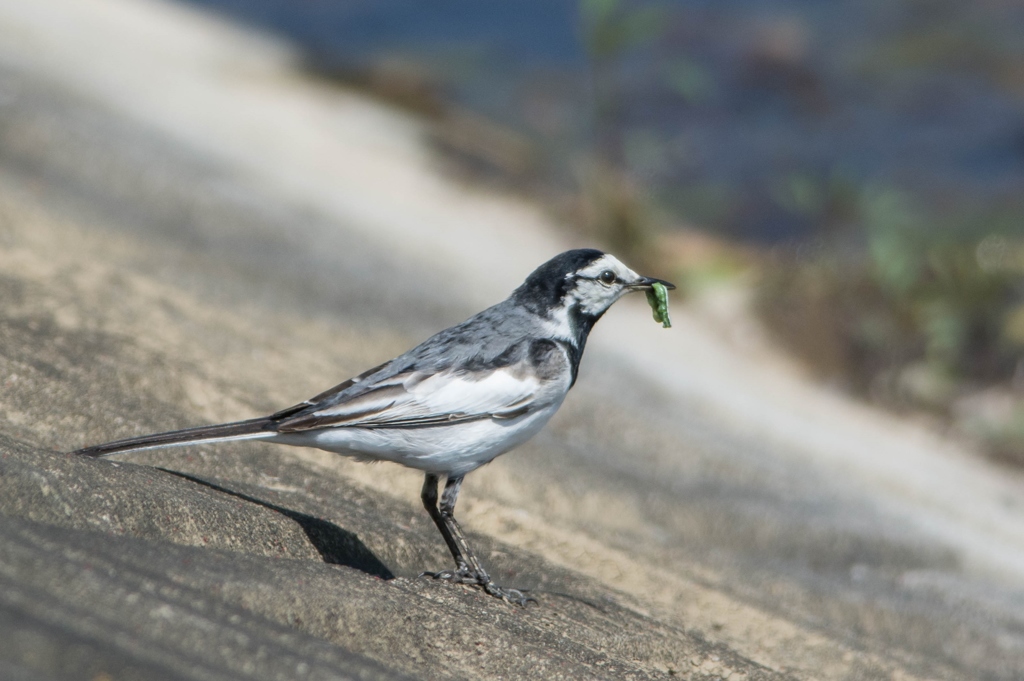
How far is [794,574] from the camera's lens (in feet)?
20.2

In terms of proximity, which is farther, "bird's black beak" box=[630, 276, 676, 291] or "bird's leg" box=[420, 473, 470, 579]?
"bird's black beak" box=[630, 276, 676, 291]

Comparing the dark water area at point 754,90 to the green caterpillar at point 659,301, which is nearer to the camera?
the green caterpillar at point 659,301

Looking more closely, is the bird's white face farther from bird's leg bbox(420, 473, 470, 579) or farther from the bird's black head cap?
bird's leg bbox(420, 473, 470, 579)

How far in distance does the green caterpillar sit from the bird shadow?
1.67m

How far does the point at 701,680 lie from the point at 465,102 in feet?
50.2

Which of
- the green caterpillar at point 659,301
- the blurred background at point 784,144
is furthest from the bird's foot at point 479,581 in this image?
the blurred background at point 784,144

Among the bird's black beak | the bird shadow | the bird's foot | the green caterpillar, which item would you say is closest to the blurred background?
the green caterpillar

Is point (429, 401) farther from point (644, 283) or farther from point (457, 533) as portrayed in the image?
point (644, 283)

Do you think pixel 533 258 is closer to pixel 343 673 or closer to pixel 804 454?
pixel 804 454

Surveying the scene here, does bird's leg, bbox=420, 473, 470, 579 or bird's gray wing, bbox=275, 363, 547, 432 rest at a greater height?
bird's gray wing, bbox=275, 363, 547, 432

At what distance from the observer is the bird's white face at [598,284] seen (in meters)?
5.03

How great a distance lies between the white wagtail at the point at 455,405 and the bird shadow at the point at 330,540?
0.81 ft

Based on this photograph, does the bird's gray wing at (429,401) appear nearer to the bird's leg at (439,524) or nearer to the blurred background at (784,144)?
the bird's leg at (439,524)

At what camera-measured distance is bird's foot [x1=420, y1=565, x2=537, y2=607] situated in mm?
4527
